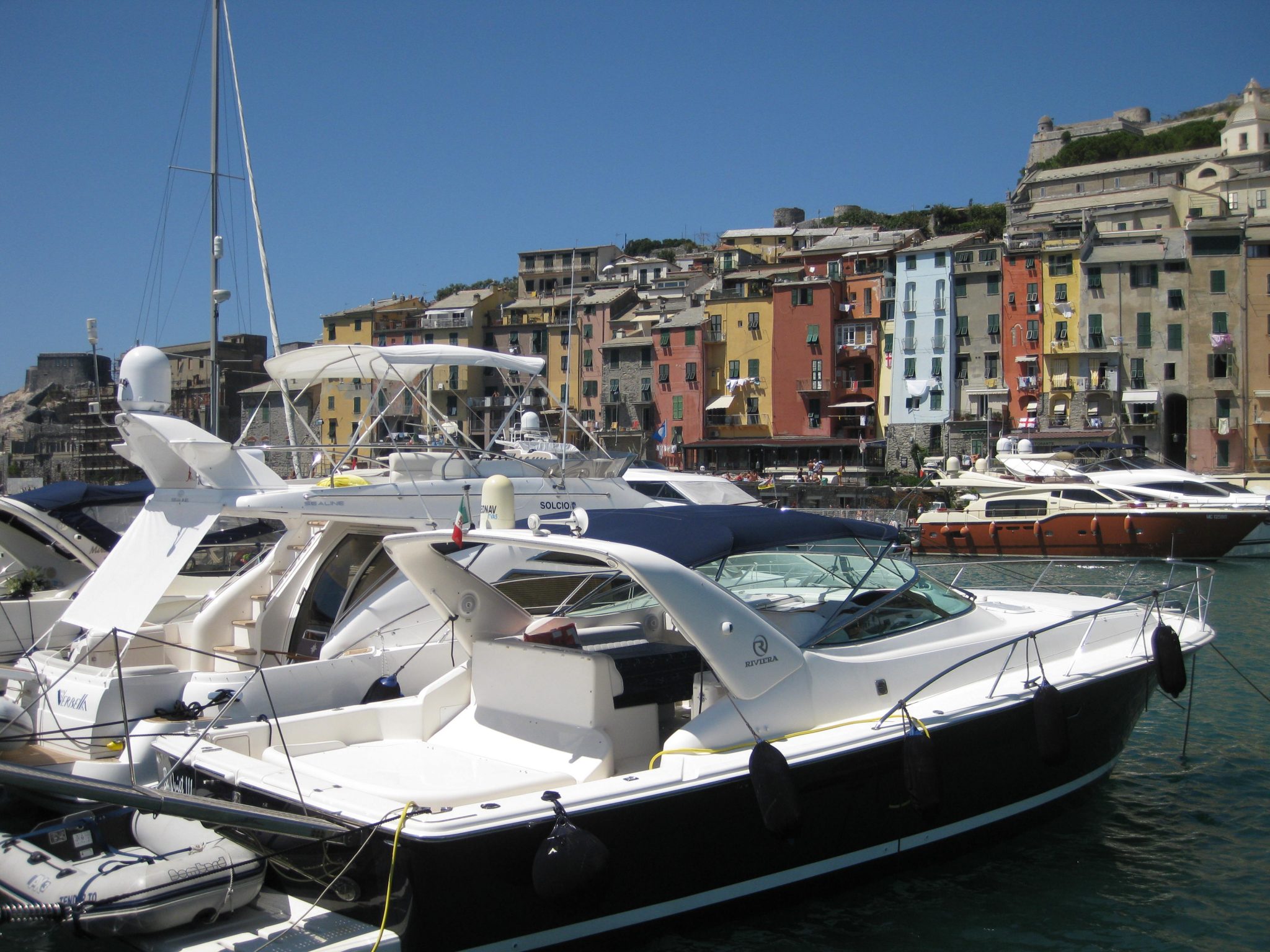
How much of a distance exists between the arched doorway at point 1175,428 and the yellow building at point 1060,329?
527 centimetres

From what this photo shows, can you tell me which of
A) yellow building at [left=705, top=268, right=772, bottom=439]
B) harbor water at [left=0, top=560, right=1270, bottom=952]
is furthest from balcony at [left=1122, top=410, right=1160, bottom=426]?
harbor water at [left=0, top=560, right=1270, bottom=952]

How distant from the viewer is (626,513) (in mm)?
7414

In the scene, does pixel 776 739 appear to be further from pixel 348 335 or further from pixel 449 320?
pixel 348 335

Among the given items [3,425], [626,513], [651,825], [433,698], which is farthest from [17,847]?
[3,425]

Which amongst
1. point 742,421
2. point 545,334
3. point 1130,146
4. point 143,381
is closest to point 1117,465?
point 742,421

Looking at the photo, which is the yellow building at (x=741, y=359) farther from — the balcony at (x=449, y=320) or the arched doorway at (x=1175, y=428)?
the arched doorway at (x=1175, y=428)

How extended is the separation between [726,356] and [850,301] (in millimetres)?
7682

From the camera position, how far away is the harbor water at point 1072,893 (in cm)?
637

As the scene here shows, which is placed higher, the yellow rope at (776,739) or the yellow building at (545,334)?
the yellow building at (545,334)

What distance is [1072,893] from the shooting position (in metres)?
7.14

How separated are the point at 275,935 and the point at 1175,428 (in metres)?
58.4


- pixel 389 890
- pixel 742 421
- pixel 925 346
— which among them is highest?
pixel 925 346

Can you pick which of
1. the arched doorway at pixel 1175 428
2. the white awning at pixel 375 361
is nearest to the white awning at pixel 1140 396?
the arched doorway at pixel 1175 428

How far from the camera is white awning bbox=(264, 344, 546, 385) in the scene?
1312 centimetres
